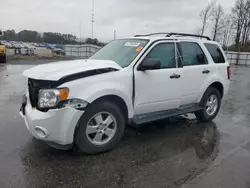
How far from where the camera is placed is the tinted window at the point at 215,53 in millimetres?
5506

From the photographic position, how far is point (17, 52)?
33.0 metres

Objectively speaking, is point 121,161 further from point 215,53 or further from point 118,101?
point 215,53

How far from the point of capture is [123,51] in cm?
446

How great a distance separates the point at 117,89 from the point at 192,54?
7.19ft

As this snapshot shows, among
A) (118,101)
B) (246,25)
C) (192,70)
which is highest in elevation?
(246,25)

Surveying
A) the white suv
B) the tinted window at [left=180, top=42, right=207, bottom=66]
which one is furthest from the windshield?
the tinted window at [left=180, top=42, right=207, bottom=66]

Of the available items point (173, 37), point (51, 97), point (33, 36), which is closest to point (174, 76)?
point (173, 37)

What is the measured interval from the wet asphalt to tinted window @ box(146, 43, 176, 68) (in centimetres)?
137

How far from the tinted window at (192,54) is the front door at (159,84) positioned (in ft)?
0.95

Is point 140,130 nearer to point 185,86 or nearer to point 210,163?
point 185,86

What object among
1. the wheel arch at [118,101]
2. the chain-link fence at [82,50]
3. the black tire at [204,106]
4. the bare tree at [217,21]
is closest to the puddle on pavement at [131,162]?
the wheel arch at [118,101]

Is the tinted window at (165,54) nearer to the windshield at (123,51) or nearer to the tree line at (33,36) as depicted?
the windshield at (123,51)

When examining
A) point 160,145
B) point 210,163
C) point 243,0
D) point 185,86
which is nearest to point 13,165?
point 160,145

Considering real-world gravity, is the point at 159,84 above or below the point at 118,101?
above
